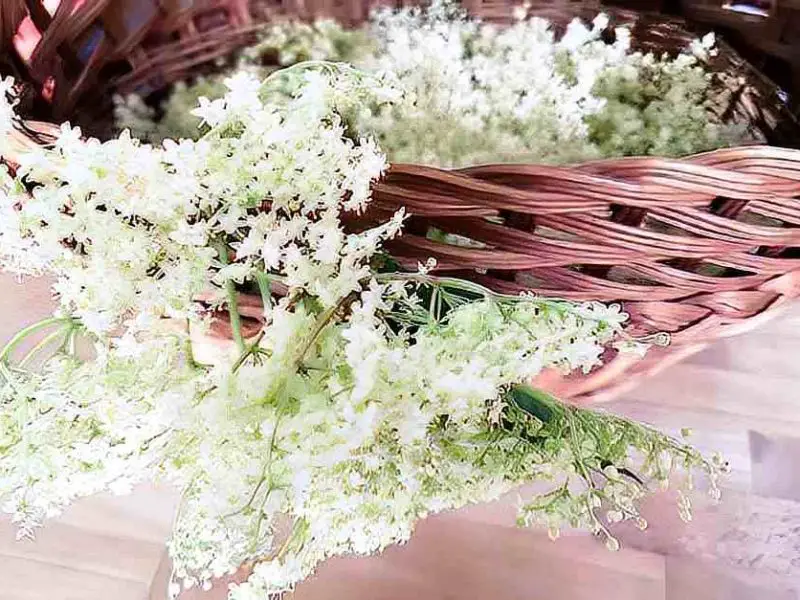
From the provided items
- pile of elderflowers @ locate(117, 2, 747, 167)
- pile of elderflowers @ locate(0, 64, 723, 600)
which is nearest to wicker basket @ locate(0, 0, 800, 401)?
pile of elderflowers @ locate(0, 64, 723, 600)

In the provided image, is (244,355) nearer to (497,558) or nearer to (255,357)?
(255,357)

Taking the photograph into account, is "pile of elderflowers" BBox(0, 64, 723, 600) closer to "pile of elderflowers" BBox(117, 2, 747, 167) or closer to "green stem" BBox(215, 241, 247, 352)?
"green stem" BBox(215, 241, 247, 352)

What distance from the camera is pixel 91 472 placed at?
1.60 ft

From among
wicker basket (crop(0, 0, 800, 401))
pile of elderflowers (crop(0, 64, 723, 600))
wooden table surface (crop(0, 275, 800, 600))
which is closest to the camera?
pile of elderflowers (crop(0, 64, 723, 600))

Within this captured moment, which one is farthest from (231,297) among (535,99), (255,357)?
(535,99)

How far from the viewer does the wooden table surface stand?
2.34 ft

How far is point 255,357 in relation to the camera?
487mm

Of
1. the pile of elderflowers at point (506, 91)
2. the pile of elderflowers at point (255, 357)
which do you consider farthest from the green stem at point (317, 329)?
the pile of elderflowers at point (506, 91)

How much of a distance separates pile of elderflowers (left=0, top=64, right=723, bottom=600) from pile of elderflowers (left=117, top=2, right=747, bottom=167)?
28 cm

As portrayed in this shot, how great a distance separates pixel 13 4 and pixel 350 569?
509mm

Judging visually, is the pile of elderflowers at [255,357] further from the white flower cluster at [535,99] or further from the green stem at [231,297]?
the white flower cluster at [535,99]

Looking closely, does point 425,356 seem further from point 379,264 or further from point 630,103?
point 630,103

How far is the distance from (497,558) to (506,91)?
0.37 m

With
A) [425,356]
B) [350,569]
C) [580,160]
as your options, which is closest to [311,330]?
[425,356]
